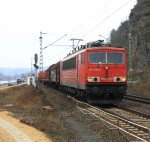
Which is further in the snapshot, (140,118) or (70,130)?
(140,118)

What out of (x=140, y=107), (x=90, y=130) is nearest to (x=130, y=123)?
(x=90, y=130)

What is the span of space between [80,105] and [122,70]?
3.14 metres

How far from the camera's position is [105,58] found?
25.8 metres

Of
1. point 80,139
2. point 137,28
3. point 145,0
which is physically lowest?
point 80,139

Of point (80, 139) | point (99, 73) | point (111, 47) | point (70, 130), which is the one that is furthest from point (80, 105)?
point (80, 139)

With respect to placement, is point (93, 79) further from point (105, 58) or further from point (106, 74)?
point (105, 58)

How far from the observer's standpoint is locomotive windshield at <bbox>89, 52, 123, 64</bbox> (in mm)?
25688

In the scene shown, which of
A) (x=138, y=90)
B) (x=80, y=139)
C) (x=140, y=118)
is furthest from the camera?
(x=138, y=90)

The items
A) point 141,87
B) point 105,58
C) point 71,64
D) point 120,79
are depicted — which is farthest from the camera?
point 141,87

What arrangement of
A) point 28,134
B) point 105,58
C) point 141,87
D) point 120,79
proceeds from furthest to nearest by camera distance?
point 141,87 → point 105,58 → point 120,79 → point 28,134

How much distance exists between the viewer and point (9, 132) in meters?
15.0

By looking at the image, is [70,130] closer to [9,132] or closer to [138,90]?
[9,132]

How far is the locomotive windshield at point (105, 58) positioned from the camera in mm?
25688

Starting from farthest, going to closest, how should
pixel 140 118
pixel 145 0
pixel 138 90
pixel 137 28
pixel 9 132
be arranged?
pixel 145 0, pixel 137 28, pixel 138 90, pixel 140 118, pixel 9 132
